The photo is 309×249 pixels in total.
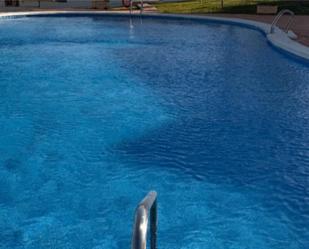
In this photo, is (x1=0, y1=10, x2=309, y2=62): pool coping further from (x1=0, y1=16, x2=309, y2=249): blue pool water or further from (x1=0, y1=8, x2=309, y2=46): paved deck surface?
(x1=0, y1=8, x2=309, y2=46): paved deck surface

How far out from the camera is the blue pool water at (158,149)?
4855 mm

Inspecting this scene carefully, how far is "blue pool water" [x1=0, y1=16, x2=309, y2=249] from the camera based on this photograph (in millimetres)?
4855

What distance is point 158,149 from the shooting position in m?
6.84

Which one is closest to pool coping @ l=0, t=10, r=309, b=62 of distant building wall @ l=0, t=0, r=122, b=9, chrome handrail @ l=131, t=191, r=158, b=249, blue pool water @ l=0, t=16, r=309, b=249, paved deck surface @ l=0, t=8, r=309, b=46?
blue pool water @ l=0, t=16, r=309, b=249

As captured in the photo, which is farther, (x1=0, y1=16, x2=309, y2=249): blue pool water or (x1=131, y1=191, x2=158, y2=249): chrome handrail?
(x1=0, y1=16, x2=309, y2=249): blue pool water

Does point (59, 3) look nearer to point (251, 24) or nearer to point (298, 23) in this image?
point (251, 24)

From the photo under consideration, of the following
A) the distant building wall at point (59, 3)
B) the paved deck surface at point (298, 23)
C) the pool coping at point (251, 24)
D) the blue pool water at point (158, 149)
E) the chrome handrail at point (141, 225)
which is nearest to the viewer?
the chrome handrail at point (141, 225)

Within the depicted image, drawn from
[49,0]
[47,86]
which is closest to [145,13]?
[49,0]

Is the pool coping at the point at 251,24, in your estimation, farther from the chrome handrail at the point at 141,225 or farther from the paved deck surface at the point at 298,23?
the chrome handrail at the point at 141,225

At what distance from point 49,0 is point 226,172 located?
2596 centimetres

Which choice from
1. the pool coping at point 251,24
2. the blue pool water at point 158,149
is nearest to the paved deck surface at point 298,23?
the pool coping at point 251,24

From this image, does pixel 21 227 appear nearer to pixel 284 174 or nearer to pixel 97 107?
pixel 284 174

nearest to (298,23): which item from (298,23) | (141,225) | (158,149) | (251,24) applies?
(298,23)

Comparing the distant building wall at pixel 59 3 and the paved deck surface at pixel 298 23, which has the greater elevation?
the distant building wall at pixel 59 3
